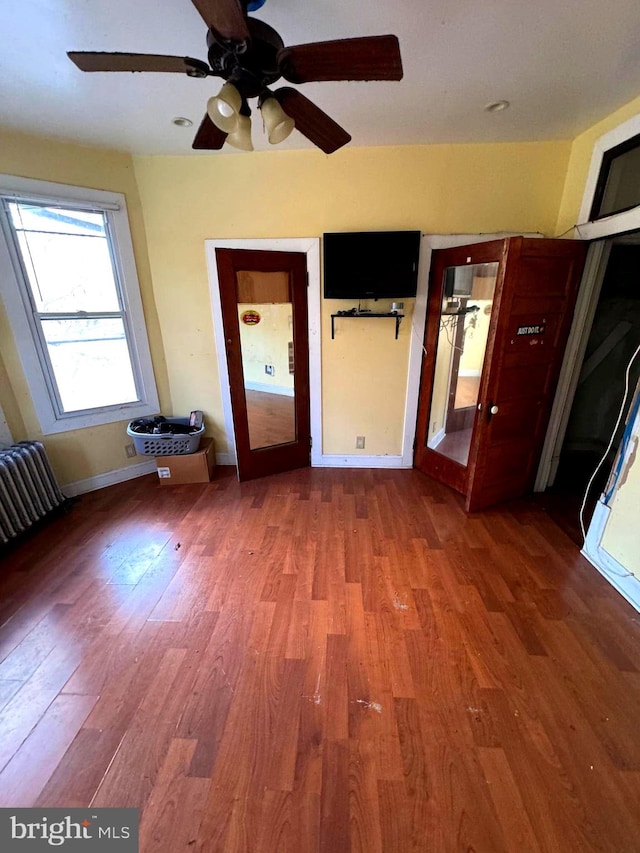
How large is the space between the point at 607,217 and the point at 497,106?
102 centimetres

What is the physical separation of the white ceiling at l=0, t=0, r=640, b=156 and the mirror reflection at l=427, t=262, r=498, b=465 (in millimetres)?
942

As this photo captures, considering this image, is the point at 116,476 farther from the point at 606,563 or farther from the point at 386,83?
the point at 606,563

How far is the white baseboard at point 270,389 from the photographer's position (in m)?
3.16

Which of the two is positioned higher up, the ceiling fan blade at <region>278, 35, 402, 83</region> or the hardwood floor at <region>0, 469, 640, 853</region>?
the ceiling fan blade at <region>278, 35, 402, 83</region>

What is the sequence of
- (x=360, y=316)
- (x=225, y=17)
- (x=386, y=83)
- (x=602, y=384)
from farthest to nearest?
1. (x=602, y=384)
2. (x=360, y=316)
3. (x=386, y=83)
4. (x=225, y=17)

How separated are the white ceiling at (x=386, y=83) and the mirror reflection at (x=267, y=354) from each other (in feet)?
3.32

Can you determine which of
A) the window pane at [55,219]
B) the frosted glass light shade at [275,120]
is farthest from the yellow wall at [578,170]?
the window pane at [55,219]

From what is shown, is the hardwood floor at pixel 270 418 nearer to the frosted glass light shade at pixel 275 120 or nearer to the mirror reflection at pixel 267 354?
the mirror reflection at pixel 267 354

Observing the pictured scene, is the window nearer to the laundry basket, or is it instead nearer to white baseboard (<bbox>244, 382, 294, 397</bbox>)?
white baseboard (<bbox>244, 382, 294, 397</bbox>)

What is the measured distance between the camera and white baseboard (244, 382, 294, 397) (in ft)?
10.4

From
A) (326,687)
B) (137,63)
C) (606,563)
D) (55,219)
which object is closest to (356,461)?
(606,563)

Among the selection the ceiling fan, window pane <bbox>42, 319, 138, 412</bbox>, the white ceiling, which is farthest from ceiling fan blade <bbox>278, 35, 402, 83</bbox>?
window pane <bbox>42, 319, 138, 412</bbox>

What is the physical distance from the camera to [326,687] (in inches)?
58.1

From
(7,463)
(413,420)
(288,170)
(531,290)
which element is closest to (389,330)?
(413,420)
